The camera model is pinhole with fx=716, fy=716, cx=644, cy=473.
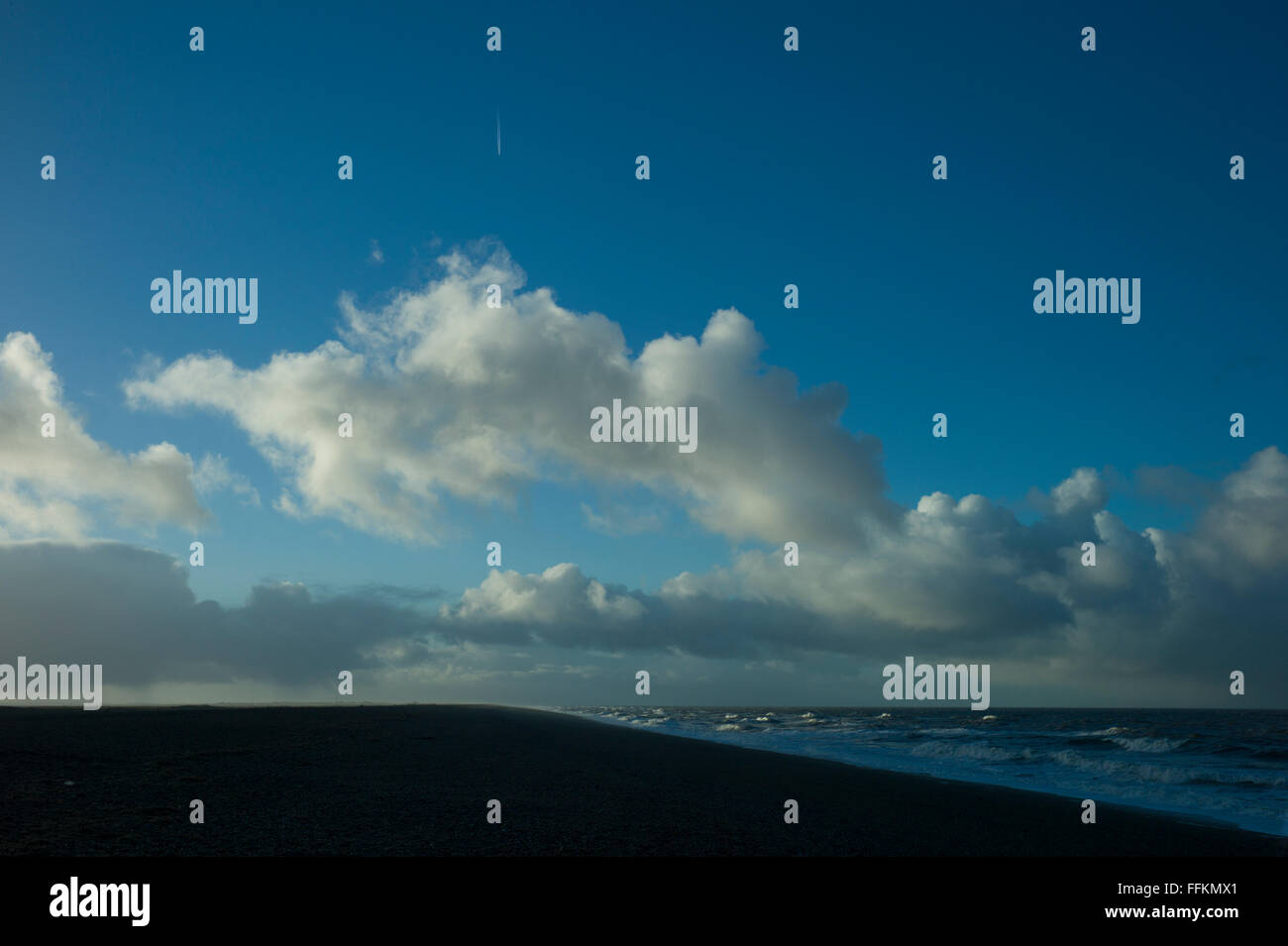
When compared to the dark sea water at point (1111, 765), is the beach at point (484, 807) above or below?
above

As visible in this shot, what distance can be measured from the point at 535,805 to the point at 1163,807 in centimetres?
2208

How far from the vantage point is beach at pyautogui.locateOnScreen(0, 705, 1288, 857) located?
12.8m

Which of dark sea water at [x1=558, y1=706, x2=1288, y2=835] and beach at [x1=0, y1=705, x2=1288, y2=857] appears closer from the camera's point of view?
beach at [x1=0, y1=705, x2=1288, y2=857]

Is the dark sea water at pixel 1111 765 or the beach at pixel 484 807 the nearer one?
the beach at pixel 484 807

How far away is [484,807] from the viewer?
16.3 metres

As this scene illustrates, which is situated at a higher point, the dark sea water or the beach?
the beach

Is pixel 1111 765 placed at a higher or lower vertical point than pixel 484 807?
lower

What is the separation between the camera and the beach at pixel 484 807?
42.1 ft

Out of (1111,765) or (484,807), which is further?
(1111,765)
